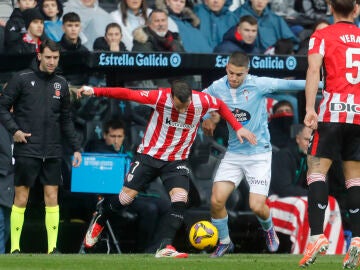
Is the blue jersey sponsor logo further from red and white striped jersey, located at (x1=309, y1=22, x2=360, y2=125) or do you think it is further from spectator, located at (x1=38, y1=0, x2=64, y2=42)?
red and white striped jersey, located at (x1=309, y1=22, x2=360, y2=125)

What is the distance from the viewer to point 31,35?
1305 centimetres

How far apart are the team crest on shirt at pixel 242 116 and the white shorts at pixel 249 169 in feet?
1.32

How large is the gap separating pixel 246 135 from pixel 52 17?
4335 millimetres

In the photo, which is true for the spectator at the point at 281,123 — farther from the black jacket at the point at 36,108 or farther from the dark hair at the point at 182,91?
the dark hair at the point at 182,91

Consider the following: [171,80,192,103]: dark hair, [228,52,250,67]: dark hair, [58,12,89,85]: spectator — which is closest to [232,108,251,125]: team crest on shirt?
[228,52,250,67]: dark hair

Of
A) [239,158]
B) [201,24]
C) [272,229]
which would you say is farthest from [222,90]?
[201,24]

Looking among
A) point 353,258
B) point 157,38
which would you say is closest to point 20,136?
point 157,38

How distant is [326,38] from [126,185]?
10.8 ft

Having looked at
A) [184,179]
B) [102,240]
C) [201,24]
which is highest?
[201,24]

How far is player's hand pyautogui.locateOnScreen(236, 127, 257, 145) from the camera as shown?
34.5 feet

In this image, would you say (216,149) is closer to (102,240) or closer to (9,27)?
(102,240)

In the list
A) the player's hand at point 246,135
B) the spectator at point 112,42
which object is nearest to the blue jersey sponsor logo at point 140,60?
the spectator at point 112,42

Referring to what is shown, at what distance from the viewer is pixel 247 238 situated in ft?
45.0

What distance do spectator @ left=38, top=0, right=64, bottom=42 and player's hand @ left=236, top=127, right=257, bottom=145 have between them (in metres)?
3.84
